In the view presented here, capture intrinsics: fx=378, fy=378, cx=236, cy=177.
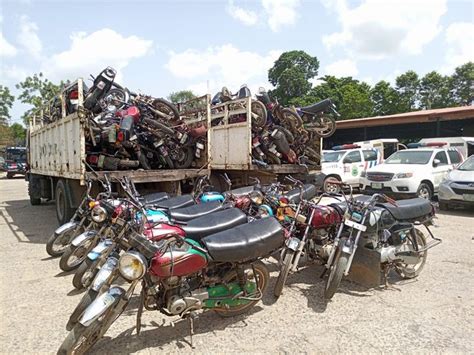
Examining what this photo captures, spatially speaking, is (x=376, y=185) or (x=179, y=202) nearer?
(x=179, y=202)

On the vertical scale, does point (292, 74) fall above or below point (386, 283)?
above

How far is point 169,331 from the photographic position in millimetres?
3172

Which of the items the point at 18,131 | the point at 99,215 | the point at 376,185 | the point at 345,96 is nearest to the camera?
the point at 99,215

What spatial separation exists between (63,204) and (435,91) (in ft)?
114

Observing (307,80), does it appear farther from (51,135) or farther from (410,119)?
(51,135)

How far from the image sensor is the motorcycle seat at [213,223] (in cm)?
318

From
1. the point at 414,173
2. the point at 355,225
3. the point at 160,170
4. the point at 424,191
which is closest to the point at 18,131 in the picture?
the point at 160,170

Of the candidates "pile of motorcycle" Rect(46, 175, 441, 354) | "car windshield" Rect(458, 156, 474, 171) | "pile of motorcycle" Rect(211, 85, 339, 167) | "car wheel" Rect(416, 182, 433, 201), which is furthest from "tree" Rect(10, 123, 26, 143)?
"car windshield" Rect(458, 156, 474, 171)

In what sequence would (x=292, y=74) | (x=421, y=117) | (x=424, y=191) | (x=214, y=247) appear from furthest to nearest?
(x=292, y=74), (x=421, y=117), (x=424, y=191), (x=214, y=247)

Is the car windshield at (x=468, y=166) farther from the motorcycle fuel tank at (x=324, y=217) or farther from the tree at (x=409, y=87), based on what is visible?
the tree at (x=409, y=87)

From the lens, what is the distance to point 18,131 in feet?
138

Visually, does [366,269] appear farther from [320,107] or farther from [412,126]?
[412,126]

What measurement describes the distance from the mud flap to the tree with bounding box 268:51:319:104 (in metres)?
34.0

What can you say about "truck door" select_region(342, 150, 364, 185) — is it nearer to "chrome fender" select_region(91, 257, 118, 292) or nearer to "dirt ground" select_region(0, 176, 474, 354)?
"dirt ground" select_region(0, 176, 474, 354)
